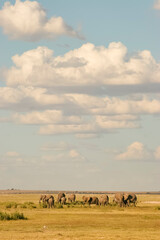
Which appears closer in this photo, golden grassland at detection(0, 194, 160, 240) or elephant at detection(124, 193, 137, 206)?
golden grassland at detection(0, 194, 160, 240)

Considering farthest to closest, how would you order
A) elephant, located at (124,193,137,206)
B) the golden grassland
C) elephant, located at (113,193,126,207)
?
elephant, located at (124,193,137,206) → elephant, located at (113,193,126,207) → the golden grassland

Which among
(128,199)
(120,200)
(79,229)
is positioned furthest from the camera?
(128,199)

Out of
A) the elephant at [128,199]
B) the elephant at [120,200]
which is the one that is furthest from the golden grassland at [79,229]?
the elephant at [128,199]

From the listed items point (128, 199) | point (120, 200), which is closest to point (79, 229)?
point (120, 200)

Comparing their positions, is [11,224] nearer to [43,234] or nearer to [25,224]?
[25,224]

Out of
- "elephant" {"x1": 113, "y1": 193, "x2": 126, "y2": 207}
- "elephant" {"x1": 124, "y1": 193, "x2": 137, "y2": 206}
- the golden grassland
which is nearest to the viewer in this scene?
the golden grassland

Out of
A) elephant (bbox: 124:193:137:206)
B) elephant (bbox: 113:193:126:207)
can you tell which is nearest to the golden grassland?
elephant (bbox: 113:193:126:207)

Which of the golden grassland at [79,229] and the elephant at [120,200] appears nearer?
the golden grassland at [79,229]

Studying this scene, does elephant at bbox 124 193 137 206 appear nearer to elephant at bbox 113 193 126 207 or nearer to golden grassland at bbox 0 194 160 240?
elephant at bbox 113 193 126 207

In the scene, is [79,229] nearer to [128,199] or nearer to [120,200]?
[120,200]

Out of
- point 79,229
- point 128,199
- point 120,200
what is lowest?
point 79,229

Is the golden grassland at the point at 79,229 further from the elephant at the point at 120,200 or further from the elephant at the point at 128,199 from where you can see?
the elephant at the point at 128,199

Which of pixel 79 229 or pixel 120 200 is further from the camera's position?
pixel 120 200

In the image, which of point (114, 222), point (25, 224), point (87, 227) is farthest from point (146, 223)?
point (25, 224)
